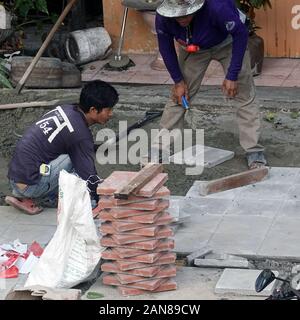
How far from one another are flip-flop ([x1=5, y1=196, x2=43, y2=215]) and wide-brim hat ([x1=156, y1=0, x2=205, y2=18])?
6.07 ft

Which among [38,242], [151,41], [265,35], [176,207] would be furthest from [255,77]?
[38,242]

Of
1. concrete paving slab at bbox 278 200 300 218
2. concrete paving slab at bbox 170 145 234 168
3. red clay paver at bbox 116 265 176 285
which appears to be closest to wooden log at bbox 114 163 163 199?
red clay paver at bbox 116 265 176 285

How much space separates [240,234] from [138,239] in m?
1.18

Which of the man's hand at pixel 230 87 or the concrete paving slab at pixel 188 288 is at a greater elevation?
the man's hand at pixel 230 87

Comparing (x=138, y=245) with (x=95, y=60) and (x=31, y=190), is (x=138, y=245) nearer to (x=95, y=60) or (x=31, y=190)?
(x=31, y=190)

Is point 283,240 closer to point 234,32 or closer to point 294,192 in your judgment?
point 294,192

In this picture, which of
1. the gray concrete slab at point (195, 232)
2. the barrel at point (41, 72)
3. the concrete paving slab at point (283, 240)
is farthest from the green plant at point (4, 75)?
the concrete paving slab at point (283, 240)

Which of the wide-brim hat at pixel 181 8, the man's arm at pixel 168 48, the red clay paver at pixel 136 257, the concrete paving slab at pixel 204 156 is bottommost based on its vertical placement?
the concrete paving slab at pixel 204 156

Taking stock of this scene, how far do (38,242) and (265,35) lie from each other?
4.93 metres

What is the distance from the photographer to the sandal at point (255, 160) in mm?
8742

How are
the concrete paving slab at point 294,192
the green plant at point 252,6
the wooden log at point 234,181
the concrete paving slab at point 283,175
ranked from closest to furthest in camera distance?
the concrete paving slab at point 294,192 < the wooden log at point 234,181 < the concrete paving slab at point 283,175 < the green plant at point 252,6

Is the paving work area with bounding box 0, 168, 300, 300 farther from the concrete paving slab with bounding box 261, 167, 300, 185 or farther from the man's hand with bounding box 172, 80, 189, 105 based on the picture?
the man's hand with bounding box 172, 80, 189, 105

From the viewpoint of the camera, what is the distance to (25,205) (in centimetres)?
807

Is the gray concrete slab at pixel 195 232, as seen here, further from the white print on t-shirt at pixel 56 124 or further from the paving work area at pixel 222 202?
the white print on t-shirt at pixel 56 124
